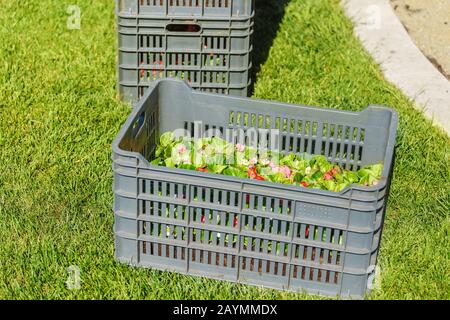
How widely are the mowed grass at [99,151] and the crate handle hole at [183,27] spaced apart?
1.92ft

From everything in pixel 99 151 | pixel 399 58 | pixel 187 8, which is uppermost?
pixel 187 8

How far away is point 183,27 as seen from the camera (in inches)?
235

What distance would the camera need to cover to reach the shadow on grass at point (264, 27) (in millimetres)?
6770

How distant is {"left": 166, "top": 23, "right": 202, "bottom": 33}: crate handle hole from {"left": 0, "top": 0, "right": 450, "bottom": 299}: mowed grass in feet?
1.92

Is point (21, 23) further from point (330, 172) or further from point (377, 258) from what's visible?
point (377, 258)

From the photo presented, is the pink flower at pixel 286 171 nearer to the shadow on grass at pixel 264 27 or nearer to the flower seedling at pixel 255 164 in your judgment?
the flower seedling at pixel 255 164

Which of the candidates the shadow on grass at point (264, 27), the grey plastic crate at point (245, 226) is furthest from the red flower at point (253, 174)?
the shadow on grass at point (264, 27)

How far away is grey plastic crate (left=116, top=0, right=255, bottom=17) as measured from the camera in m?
5.83

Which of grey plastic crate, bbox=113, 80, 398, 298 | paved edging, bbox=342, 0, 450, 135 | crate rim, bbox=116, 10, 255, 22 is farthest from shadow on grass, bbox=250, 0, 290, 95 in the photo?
grey plastic crate, bbox=113, 80, 398, 298

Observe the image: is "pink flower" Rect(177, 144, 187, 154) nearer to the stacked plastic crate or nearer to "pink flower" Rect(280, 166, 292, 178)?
"pink flower" Rect(280, 166, 292, 178)

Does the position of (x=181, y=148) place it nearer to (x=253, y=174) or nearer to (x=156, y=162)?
(x=156, y=162)

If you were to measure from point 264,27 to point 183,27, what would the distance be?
1345 mm

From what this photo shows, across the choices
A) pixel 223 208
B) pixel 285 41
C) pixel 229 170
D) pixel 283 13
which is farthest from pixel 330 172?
pixel 283 13

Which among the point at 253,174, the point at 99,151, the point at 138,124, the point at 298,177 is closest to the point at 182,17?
the point at 99,151
